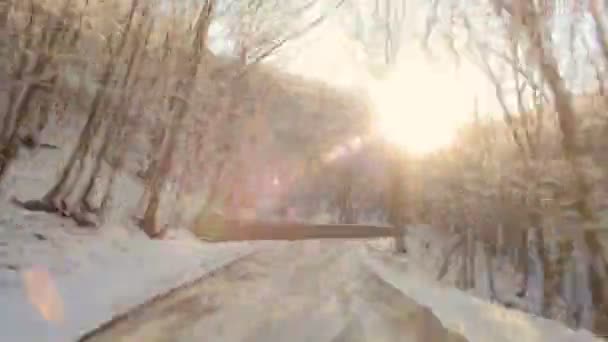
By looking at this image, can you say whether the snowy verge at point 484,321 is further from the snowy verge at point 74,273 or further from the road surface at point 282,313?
the snowy verge at point 74,273

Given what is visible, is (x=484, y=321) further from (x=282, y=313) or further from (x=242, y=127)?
(x=242, y=127)

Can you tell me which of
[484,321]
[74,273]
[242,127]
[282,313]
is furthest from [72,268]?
[242,127]

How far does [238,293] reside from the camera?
41.7 feet

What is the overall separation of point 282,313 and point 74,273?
204 inches

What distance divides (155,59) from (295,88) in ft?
44.2

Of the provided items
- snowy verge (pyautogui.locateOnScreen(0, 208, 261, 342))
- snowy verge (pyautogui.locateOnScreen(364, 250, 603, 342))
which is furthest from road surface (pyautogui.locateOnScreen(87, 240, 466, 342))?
snowy verge (pyautogui.locateOnScreen(0, 208, 261, 342))

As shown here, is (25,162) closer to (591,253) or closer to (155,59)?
(155,59)

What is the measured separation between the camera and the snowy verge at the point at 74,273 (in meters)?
8.49

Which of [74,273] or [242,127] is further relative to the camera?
[242,127]

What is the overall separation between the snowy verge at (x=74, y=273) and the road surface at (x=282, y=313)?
23.5 inches

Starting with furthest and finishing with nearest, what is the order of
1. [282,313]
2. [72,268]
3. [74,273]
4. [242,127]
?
1. [242,127]
2. [72,268]
3. [74,273]
4. [282,313]

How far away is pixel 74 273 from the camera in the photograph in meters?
13.0

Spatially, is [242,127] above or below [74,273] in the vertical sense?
above

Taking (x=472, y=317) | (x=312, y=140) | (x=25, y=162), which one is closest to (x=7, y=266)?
(x=472, y=317)
